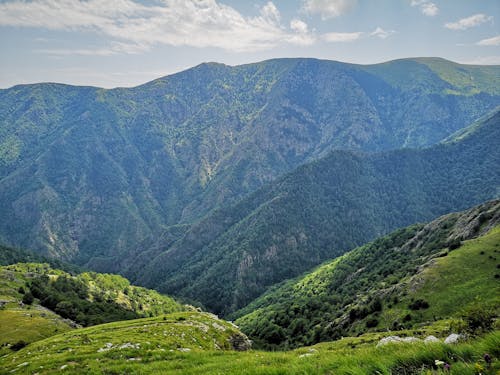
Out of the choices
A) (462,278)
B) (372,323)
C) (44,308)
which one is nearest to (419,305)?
(372,323)

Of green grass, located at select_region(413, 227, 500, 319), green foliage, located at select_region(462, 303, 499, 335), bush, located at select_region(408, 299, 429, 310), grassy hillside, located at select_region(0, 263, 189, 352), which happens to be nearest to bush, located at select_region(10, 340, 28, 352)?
grassy hillside, located at select_region(0, 263, 189, 352)

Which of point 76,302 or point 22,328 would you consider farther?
point 76,302

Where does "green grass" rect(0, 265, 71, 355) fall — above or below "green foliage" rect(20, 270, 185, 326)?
above

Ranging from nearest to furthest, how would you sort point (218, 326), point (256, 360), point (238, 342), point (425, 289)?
point (256, 360) → point (238, 342) → point (218, 326) → point (425, 289)

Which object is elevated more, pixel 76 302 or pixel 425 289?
pixel 425 289

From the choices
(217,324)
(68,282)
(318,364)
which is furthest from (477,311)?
(68,282)

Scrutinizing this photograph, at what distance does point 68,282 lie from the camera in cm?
15450

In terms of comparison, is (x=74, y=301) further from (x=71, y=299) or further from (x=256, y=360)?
(x=256, y=360)

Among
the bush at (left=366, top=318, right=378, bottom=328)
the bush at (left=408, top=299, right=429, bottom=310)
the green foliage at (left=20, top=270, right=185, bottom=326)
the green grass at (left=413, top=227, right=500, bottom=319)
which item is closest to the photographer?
the green grass at (left=413, top=227, right=500, bottom=319)

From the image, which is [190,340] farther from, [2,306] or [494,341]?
[2,306]

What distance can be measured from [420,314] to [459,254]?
24611 millimetres

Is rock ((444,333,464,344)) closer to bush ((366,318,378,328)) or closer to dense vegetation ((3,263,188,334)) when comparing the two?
bush ((366,318,378,328))

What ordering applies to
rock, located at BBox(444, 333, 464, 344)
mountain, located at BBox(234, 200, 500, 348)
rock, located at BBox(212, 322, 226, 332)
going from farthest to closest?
rock, located at BBox(212, 322, 226, 332)
mountain, located at BBox(234, 200, 500, 348)
rock, located at BBox(444, 333, 464, 344)

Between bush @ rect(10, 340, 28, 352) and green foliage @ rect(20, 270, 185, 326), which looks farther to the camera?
green foliage @ rect(20, 270, 185, 326)
